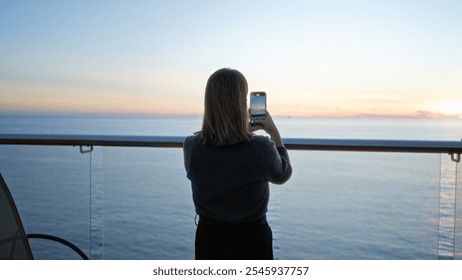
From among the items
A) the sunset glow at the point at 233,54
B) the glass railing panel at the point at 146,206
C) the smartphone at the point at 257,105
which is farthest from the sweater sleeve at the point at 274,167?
the sunset glow at the point at 233,54

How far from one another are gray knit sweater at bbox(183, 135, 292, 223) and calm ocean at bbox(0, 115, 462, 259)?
94 centimetres

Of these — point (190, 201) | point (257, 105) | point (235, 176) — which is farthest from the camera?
point (190, 201)

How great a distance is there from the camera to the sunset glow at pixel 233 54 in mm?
5031

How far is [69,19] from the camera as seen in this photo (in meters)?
5.95

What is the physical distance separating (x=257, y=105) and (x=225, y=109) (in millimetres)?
315

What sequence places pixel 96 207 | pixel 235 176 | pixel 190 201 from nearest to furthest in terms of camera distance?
pixel 235 176 → pixel 190 201 → pixel 96 207

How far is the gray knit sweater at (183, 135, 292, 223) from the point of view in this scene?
A: 1.59 metres

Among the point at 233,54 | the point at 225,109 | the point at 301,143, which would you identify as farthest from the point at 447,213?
the point at 233,54

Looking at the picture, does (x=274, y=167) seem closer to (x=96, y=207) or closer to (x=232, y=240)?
(x=232, y=240)

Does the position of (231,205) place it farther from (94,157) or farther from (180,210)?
(94,157)

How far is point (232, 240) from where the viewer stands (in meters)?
1.64

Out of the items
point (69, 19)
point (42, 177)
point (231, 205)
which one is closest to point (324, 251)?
point (231, 205)

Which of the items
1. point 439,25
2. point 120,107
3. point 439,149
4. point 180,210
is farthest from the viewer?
point 120,107

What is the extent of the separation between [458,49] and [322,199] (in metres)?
4.25
